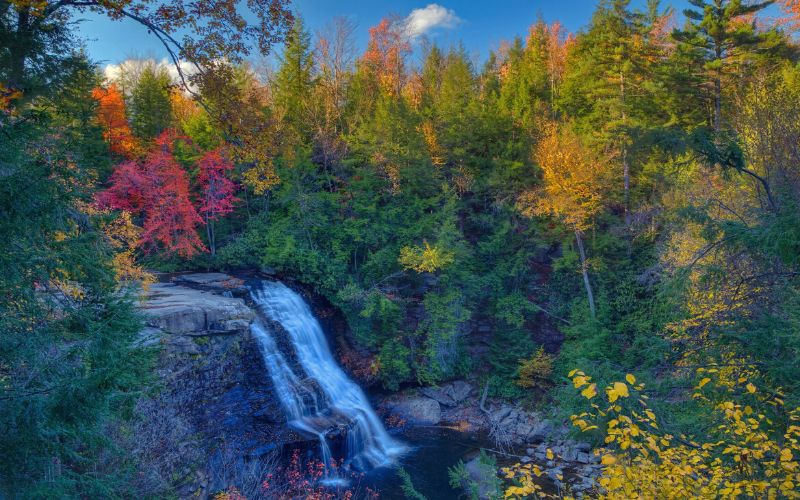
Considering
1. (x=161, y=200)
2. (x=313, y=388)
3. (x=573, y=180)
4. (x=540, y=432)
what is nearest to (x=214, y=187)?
(x=161, y=200)

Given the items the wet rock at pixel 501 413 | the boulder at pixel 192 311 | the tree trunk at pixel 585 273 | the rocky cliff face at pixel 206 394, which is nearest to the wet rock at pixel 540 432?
the wet rock at pixel 501 413

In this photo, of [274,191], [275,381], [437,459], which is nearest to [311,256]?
[274,191]

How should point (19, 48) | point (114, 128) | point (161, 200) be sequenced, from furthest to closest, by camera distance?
point (114, 128) → point (161, 200) → point (19, 48)

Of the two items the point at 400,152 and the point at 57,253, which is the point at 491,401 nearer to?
the point at 400,152

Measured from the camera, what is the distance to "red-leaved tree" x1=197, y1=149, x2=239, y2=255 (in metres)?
16.2

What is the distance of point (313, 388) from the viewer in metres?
13.2

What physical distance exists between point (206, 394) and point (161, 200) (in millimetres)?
7257

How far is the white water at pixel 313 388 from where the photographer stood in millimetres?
12461

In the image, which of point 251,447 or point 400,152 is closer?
point 251,447

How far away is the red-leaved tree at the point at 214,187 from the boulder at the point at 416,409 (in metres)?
9.27

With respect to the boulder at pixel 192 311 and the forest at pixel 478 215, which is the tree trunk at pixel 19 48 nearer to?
the forest at pixel 478 215

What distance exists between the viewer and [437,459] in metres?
13.1

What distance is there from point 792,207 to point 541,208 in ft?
37.3

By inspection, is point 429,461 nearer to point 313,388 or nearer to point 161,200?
point 313,388
